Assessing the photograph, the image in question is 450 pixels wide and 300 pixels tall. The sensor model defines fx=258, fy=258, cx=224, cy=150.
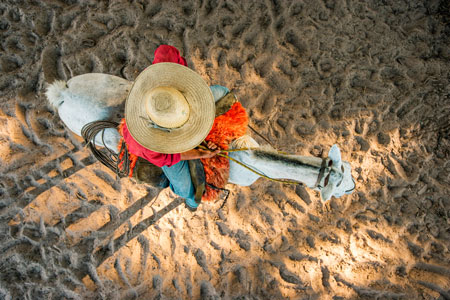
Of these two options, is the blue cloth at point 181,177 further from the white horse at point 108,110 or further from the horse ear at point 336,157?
the horse ear at point 336,157

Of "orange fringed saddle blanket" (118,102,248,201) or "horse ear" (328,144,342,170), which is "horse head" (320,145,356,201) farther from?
"orange fringed saddle blanket" (118,102,248,201)

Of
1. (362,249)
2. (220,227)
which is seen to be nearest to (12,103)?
(220,227)

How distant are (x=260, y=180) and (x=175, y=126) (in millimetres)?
1526

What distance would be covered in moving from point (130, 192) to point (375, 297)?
8.93ft

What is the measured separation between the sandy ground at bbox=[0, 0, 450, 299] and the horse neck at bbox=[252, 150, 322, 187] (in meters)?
1.09

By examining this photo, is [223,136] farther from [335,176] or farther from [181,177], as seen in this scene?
[335,176]

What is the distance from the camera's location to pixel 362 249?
269cm

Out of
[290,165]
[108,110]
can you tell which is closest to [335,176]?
[290,165]

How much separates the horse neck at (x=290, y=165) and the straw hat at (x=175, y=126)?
1.46ft

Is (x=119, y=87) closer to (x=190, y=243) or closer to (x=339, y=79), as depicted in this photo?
(x=190, y=243)

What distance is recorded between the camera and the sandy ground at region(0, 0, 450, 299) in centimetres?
261

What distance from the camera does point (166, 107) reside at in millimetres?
1393

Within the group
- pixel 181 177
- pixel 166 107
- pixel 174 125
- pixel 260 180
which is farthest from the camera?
pixel 260 180

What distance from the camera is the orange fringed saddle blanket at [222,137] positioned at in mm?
1901
